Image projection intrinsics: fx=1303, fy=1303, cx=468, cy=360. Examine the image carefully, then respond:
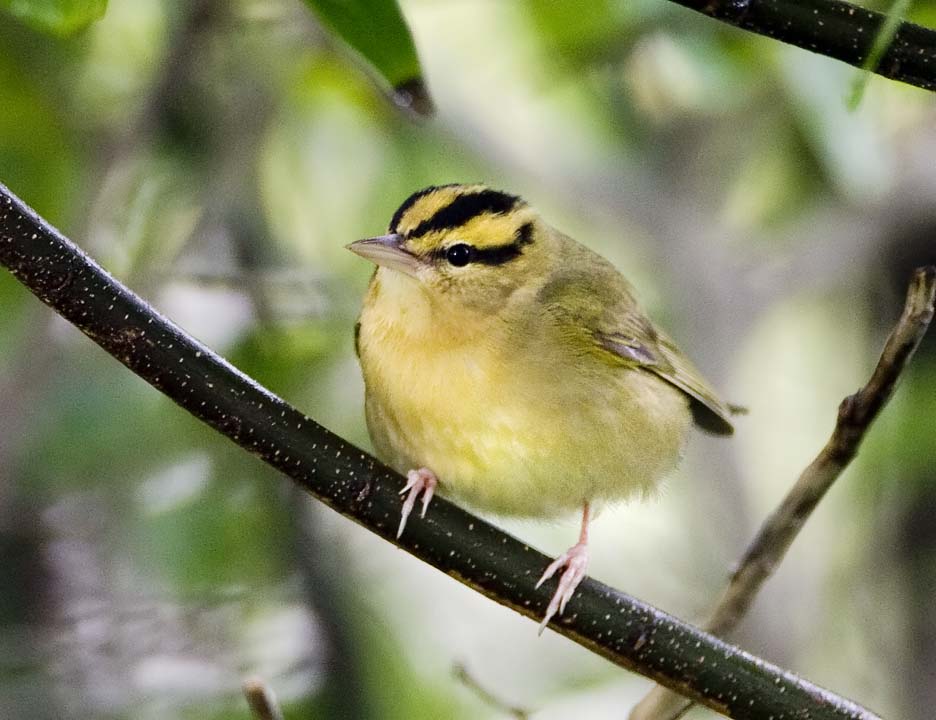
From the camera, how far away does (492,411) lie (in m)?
2.35

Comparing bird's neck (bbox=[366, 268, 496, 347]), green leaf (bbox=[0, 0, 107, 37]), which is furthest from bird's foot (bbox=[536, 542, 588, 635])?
green leaf (bbox=[0, 0, 107, 37])

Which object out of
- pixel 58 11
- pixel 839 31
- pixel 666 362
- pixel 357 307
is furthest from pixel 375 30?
pixel 357 307

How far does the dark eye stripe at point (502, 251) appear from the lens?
2.57m

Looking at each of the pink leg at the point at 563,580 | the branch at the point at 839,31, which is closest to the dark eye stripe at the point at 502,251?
the pink leg at the point at 563,580

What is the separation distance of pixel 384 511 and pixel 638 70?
260 cm

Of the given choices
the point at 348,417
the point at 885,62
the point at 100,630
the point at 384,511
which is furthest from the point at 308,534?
the point at 885,62

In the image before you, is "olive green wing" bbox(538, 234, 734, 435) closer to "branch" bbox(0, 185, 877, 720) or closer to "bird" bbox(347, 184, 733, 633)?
"bird" bbox(347, 184, 733, 633)

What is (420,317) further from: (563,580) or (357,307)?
(357,307)

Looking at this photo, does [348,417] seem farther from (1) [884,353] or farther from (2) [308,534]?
(1) [884,353]

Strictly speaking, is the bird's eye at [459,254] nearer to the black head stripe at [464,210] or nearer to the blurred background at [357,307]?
the black head stripe at [464,210]

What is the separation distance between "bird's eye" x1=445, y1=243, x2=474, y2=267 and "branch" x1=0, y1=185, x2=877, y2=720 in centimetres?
78

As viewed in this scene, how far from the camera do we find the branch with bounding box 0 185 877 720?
153 centimetres

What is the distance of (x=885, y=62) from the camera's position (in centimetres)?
147

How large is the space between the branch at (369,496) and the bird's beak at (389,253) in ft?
2.17
